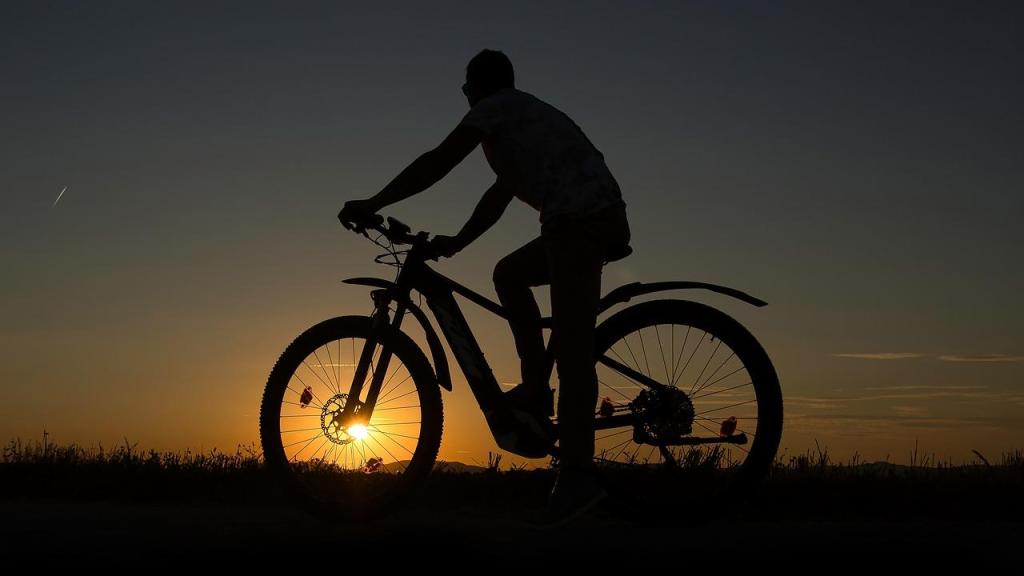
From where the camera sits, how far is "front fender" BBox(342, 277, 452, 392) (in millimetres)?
6223

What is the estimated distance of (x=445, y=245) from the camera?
631 cm

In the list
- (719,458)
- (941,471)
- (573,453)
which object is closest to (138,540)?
(573,453)

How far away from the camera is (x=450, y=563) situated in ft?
15.1

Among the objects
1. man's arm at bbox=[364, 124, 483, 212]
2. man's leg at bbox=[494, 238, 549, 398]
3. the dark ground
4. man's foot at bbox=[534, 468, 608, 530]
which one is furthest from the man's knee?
the dark ground

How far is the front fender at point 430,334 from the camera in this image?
622cm

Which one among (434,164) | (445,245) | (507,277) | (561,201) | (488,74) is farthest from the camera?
(445,245)

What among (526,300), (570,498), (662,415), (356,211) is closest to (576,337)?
(526,300)

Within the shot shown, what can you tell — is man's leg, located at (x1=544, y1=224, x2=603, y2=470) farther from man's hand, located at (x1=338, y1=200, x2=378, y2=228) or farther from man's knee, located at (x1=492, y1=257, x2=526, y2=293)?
man's hand, located at (x1=338, y1=200, x2=378, y2=228)

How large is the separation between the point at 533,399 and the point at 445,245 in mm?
1028

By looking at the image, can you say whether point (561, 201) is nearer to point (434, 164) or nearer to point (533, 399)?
point (434, 164)

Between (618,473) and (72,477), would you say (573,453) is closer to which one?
(618,473)

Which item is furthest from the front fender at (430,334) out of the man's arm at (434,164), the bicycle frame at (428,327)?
the man's arm at (434,164)

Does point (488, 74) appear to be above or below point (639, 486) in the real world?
above

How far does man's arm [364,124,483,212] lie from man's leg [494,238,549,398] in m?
0.70
